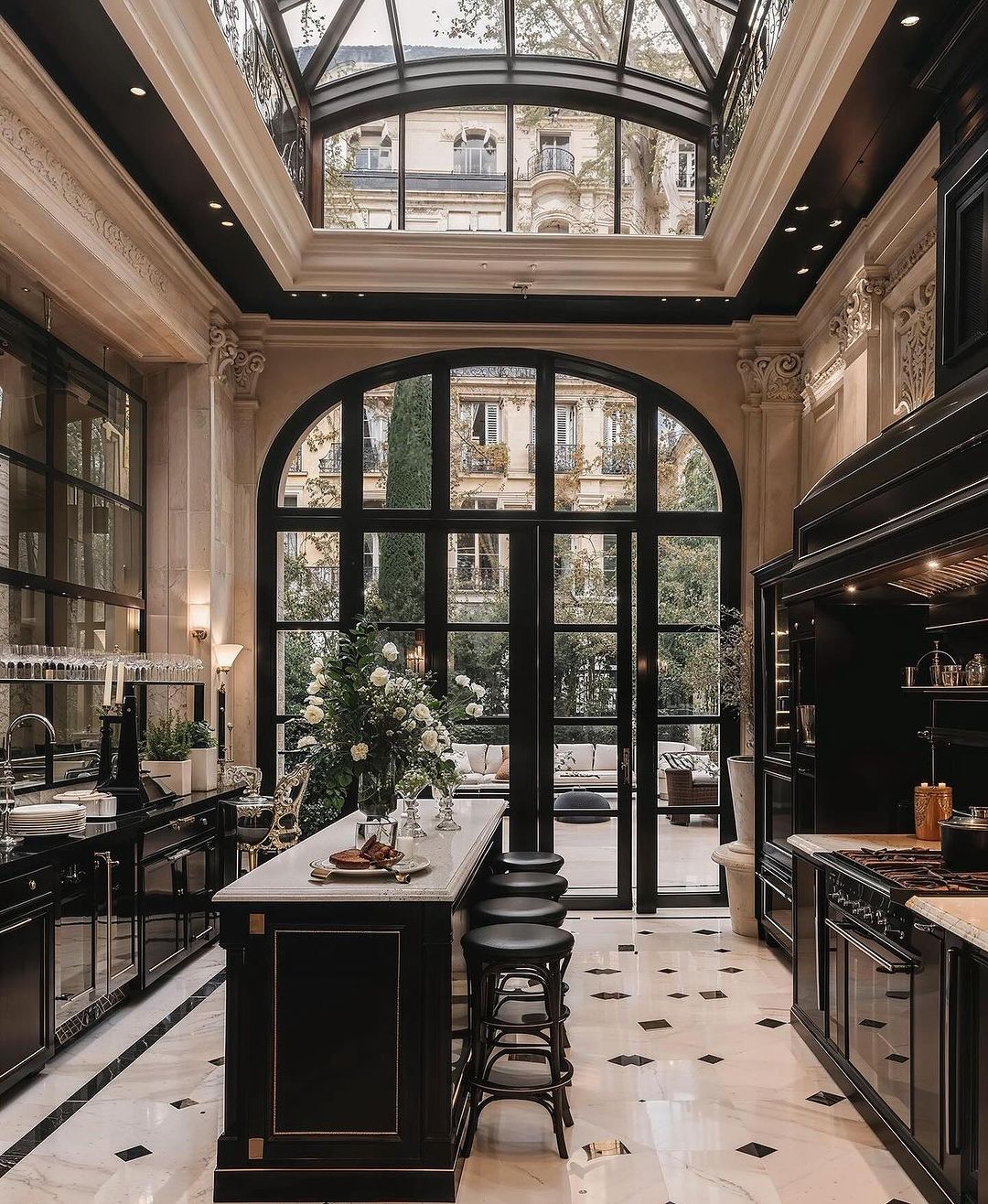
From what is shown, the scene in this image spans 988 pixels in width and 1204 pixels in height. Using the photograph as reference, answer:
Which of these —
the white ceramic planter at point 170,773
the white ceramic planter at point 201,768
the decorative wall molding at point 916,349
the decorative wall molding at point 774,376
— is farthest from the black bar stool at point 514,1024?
the decorative wall molding at point 774,376

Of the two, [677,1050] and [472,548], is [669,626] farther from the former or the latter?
[677,1050]

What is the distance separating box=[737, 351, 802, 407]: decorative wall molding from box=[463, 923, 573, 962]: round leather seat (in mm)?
5075

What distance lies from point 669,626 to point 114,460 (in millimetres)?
4046

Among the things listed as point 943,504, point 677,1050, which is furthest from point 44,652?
point 943,504

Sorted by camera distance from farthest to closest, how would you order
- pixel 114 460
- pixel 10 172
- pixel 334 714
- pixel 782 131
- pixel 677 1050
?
1. pixel 114 460
2. pixel 782 131
3. pixel 677 1050
4. pixel 10 172
5. pixel 334 714

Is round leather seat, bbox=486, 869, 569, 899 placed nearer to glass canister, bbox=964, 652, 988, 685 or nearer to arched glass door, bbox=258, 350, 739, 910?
glass canister, bbox=964, 652, 988, 685

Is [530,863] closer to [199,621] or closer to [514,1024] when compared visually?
[514,1024]

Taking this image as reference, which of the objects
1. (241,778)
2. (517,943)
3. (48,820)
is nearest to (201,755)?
(241,778)

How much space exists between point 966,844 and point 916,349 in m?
2.70

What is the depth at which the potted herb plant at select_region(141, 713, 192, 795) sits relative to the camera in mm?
6305

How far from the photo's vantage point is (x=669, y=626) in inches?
312

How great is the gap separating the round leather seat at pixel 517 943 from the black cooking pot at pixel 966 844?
1.46 m

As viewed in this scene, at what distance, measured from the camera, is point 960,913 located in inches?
125

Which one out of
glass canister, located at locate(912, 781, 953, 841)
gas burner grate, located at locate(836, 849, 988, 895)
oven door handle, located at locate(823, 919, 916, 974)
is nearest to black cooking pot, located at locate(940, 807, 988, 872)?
gas burner grate, located at locate(836, 849, 988, 895)
